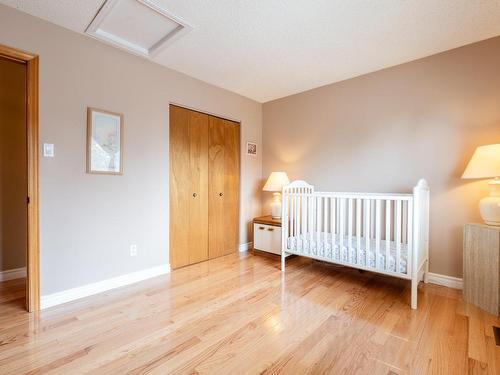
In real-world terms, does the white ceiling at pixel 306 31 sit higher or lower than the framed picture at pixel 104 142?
higher

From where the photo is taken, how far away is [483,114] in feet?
7.05

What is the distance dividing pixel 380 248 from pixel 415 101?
1566 millimetres

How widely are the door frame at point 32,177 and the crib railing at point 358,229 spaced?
2258 millimetres

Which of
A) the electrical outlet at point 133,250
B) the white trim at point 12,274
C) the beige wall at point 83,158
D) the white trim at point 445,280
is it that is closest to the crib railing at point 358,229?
the white trim at point 445,280

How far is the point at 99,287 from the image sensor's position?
2.20 m

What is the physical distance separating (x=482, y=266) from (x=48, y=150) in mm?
3624

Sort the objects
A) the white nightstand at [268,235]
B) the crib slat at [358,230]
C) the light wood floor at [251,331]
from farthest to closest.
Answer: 1. the white nightstand at [268,235]
2. the crib slat at [358,230]
3. the light wood floor at [251,331]

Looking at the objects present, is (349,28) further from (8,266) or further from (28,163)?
(8,266)

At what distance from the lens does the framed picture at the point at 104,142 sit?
6.99 ft

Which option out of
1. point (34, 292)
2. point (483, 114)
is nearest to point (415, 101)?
point (483, 114)

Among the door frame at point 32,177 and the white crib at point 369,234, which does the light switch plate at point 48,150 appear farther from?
the white crib at point 369,234

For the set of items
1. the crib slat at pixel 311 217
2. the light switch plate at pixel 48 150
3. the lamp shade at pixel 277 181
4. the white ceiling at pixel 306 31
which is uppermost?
the white ceiling at pixel 306 31

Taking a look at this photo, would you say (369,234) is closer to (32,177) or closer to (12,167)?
(32,177)

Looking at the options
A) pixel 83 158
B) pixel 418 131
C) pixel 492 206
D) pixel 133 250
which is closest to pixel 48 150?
pixel 83 158
